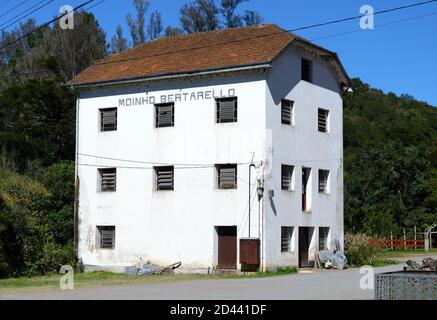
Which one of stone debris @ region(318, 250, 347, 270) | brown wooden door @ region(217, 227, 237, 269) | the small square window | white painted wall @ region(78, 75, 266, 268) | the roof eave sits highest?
the roof eave

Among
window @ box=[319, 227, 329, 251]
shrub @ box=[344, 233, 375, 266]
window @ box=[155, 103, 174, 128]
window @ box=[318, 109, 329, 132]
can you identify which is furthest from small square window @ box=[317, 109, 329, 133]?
window @ box=[155, 103, 174, 128]

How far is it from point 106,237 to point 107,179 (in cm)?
277

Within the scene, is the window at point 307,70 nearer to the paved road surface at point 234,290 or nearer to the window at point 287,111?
the window at point 287,111

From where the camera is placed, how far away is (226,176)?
31797 mm

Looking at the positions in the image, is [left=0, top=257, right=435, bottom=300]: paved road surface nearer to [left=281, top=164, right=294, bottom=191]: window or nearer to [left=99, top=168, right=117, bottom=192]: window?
[left=281, top=164, right=294, bottom=191]: window

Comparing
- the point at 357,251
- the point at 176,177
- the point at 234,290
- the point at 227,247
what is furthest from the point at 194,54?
the point at 234,290

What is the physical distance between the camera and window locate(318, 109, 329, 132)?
1371 inches

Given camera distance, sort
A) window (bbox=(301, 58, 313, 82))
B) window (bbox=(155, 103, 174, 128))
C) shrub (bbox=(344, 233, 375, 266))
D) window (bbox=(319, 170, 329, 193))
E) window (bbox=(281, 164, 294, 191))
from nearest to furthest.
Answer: window (bbox=(281, 164, 294, 191)) → window (bbox=(155, 103, 174, 128)) → window (bbox=(301, 58, 313, 82)) → window (bbox=(319, 170, 329, 193)) → shrub (bbox=(344, 233, 375, 266))

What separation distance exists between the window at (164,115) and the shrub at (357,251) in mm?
10636

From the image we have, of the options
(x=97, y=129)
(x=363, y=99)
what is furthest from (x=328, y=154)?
(x=363, y=99)

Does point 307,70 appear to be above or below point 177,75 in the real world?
above

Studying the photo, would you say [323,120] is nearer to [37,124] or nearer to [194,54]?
[194,54]

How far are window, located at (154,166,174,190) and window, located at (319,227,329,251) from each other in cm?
743

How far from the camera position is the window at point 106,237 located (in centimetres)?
3481
